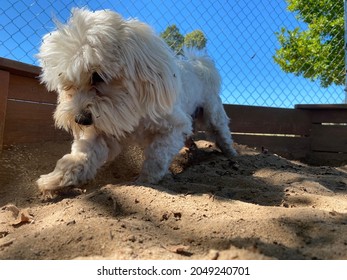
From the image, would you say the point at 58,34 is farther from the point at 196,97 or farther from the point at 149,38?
the point at 196,97

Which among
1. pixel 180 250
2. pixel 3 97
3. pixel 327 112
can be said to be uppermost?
pixel 327 112

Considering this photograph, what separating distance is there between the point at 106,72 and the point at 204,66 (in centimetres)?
218

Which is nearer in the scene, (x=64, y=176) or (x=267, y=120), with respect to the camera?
(x=64, y=176)

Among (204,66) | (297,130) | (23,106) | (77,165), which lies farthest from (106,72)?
(297,130)

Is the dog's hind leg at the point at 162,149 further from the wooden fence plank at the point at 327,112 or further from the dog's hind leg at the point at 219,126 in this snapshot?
the wooden fence plank at the point at 327,112

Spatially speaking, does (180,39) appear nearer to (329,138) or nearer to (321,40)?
(329,138)

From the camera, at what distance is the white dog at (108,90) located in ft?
7.68

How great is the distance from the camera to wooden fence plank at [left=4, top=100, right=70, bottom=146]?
3.23 metres

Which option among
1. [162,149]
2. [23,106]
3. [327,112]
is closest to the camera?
[162,149]

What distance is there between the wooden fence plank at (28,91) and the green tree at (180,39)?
5.70ft

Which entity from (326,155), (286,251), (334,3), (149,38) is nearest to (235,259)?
(286,251)

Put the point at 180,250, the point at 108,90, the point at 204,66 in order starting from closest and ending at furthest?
the point at 180,250 < the point at 108,90 < the point at 204,66

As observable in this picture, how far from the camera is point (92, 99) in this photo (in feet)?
7.73

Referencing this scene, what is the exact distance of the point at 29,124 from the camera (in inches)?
134
